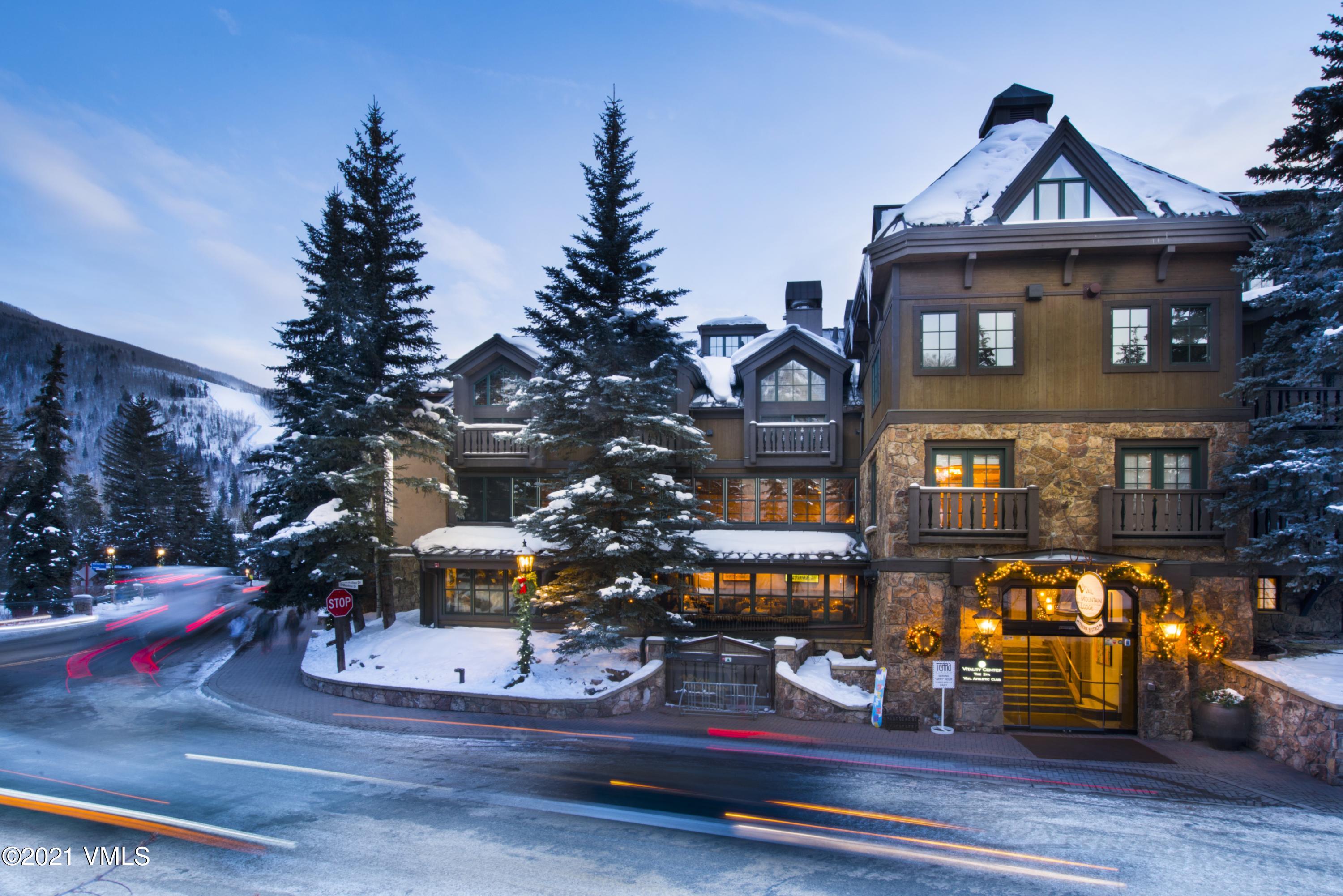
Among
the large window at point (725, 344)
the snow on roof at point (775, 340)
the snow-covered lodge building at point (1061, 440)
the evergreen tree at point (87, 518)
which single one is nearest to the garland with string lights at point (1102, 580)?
the snow-covered lodge building at point (1061, 440)

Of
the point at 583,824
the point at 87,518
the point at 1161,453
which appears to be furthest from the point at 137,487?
the point at 1161,453

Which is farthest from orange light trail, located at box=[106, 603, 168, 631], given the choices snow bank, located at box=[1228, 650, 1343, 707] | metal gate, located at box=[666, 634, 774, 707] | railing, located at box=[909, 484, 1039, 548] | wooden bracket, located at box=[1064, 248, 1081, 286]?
snow bank, located at box=[1228, 650, 1343, 707]

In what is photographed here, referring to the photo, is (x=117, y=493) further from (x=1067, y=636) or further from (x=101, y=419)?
(x=101, y=419)

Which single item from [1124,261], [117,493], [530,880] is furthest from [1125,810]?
[117,493]

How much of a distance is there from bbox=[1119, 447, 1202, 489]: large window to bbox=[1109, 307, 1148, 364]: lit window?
6.93 feet

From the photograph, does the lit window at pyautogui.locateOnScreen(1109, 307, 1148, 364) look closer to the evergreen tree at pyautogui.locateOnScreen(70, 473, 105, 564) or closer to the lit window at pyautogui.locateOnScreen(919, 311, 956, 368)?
the lit window at pyautogui.locateOnScreen(919, 311, 956, 368)

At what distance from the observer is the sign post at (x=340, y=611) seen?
16875 millimetres

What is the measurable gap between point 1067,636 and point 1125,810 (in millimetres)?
4794

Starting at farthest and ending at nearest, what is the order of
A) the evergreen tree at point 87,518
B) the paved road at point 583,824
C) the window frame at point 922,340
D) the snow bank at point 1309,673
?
the evergreen tree at point 87,518 → the window frame at point 922,340 → the snow bank at point 1309,673 → the paved road at point 583,824

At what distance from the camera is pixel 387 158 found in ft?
73.8

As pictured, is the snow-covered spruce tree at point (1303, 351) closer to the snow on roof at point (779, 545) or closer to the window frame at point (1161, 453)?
the window frame at point (1161, 453)

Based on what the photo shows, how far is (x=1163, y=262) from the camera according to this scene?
14.2 meters

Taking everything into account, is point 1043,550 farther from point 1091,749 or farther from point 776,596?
point 776,596

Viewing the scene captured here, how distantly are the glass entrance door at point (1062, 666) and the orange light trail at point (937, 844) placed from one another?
21.7 feet
